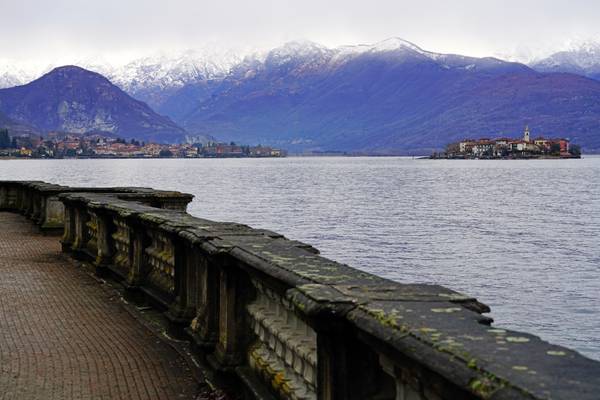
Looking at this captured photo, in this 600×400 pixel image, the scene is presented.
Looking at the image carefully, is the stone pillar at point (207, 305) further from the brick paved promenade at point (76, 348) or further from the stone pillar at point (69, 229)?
the stone pillar at point (69, 229)

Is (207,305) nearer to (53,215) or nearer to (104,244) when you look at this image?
(104,244)

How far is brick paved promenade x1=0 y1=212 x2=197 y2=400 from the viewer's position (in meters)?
8.10

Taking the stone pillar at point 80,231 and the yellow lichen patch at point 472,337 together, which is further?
the stone pillar at point 80,231

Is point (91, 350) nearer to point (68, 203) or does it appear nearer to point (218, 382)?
point (218, 382)

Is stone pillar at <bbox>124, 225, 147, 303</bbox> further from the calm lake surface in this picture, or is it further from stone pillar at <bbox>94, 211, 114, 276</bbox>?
the calm lake surface

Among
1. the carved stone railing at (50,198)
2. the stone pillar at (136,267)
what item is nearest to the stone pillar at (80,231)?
the carved stone railing at (50,198)

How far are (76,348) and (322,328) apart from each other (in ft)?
17.6

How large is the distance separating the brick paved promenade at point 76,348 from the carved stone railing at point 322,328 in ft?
1.55

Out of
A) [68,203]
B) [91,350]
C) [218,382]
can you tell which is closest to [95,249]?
[68,203]

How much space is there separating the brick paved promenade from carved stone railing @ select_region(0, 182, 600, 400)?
0.47 m

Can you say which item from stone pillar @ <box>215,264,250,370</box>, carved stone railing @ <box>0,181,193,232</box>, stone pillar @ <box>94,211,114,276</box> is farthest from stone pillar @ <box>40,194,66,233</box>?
stone pillar @ <box>215,264,250,370</box>

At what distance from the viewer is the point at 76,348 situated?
9664 millimetres

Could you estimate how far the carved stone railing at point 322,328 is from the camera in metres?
3.47

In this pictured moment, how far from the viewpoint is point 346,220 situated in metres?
67.3
